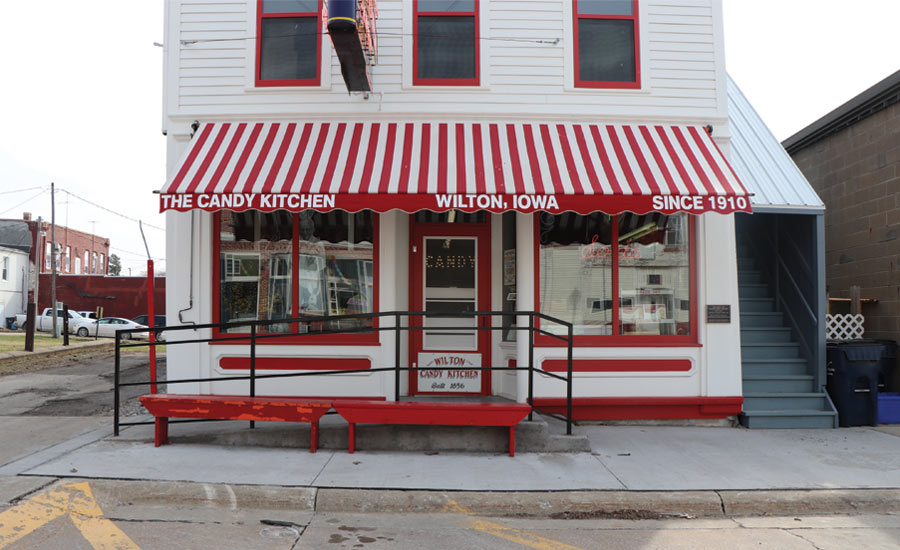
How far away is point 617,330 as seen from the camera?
8.16 metres

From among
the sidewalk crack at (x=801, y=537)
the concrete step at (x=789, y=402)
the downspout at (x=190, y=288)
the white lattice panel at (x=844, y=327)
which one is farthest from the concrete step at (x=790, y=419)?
the downspout at (x=190, y=288)

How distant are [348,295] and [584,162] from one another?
3.45 meters

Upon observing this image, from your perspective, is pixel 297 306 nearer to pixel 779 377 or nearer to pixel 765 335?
pixel 779 377

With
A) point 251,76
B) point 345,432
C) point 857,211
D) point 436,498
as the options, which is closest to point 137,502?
point 345,432

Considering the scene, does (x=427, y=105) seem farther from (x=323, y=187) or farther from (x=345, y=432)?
(x=345, y=432)

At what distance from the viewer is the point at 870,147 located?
991 centimetres

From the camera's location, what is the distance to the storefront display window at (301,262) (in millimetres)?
8242

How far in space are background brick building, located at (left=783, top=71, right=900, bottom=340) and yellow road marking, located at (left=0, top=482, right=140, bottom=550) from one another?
10127 mm

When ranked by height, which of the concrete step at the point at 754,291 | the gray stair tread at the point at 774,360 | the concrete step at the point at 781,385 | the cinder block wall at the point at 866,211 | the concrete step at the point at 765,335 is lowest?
the concrete step at the point at 781,385

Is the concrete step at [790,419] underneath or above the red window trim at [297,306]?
underneath

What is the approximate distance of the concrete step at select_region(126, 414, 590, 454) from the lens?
6738 mm

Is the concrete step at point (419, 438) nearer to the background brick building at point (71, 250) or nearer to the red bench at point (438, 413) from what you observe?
the red bench at point (438, 413)

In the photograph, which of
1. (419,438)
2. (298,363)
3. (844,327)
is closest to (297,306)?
(298,363)

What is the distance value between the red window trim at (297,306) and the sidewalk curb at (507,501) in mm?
2752
